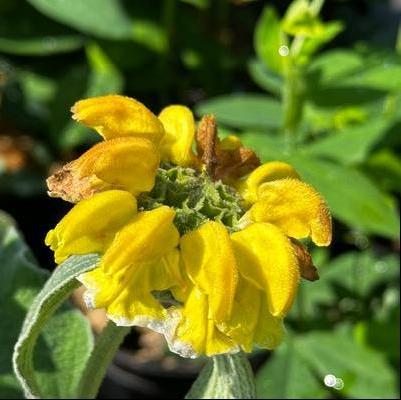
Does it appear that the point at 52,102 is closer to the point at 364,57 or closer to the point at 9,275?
the point at 364,57

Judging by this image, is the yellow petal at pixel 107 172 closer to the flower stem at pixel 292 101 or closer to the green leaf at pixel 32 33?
the flower stem at pixel 292 101

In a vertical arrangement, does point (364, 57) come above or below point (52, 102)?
above

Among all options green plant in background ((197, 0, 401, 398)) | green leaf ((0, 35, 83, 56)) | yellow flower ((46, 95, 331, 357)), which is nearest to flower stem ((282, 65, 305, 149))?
green plant in background ((197, 0, 401, 398))

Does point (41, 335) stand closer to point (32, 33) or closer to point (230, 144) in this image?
point (230, 144)

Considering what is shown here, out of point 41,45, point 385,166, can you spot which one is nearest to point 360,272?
point 385,166

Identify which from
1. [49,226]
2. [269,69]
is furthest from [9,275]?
[49,226]

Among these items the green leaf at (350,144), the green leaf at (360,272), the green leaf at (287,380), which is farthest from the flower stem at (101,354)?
the green leaf at (360,272)
